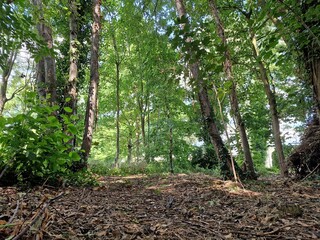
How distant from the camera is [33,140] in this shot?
2.93 metres

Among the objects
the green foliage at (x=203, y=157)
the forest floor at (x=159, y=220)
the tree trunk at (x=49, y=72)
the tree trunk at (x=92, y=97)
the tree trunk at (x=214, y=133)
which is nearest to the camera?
the forest floor at (x=159, y=220)

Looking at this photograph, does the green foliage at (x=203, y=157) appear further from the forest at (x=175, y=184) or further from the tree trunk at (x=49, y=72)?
the tree trunk at (x=49, y=72)

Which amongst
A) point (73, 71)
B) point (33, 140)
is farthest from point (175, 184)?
point (73, 71)

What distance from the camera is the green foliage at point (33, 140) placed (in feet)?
9.14

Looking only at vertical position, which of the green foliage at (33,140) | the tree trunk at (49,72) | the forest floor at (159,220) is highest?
the tree trunk at (49,72)

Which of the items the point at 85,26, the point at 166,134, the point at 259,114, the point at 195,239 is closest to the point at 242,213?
the point at 195,239

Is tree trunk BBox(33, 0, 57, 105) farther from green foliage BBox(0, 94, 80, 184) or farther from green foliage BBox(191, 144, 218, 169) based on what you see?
green foliage BBox(191, 144, 218, 169)

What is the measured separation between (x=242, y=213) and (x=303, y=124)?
3.98 m

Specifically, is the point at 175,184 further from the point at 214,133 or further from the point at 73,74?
the point at 73,74

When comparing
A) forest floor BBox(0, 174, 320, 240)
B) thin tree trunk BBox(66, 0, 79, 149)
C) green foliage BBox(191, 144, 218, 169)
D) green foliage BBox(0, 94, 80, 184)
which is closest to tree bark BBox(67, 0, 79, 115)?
thin tree trunk BBox(66, 0, 79, 149)

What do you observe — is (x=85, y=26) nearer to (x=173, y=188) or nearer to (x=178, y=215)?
(x=173, y=188)

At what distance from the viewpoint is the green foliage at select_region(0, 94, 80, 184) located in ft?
9.14

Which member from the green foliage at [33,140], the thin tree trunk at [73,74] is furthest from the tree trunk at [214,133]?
the green foliage at [33,140]

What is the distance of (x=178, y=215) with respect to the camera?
2.47 metres
